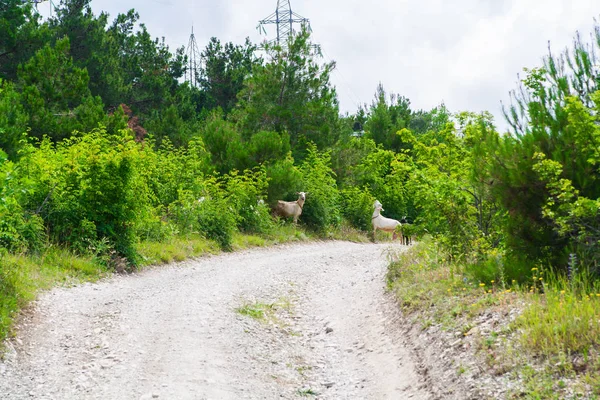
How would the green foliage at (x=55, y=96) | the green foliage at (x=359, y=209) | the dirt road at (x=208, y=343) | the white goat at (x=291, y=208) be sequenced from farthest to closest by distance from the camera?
the green foliage at (x=359, y=209), the white goat at (x=291, y=208), the green foliage at (x=55, y=96), the dirt road at (x=208, y=343)

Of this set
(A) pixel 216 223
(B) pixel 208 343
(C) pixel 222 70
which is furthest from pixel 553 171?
(C) pixel 222 70

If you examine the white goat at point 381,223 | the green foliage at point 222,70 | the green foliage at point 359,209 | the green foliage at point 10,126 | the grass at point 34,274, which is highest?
the green foliage at point 222,70

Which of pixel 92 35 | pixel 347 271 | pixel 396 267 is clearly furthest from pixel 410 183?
pixel 92 35

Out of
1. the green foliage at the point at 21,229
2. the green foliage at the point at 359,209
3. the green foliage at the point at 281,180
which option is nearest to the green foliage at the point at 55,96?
the green foliage at the point at 281,180

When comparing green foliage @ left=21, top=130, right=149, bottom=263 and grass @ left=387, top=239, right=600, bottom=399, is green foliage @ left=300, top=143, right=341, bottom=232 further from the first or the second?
grass @ left=387, top=239, right=600, bottom=399

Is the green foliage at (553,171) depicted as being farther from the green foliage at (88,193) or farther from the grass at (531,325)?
the green foliage at (88,193)

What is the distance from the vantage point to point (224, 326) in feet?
27.7

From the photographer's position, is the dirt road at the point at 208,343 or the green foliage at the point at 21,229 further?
the green foliage at the point at 21,229

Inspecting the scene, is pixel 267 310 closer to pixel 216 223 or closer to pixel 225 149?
pixel 216 223

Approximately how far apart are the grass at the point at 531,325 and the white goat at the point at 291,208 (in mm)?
13676

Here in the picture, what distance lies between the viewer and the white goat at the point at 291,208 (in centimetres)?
2278

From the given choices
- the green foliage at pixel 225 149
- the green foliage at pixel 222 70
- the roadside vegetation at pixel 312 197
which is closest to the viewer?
the roadside vegetation at pixel 312 197

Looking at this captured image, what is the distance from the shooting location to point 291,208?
74.7ft

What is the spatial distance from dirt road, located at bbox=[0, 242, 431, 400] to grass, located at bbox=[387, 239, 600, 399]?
68 centimetres
